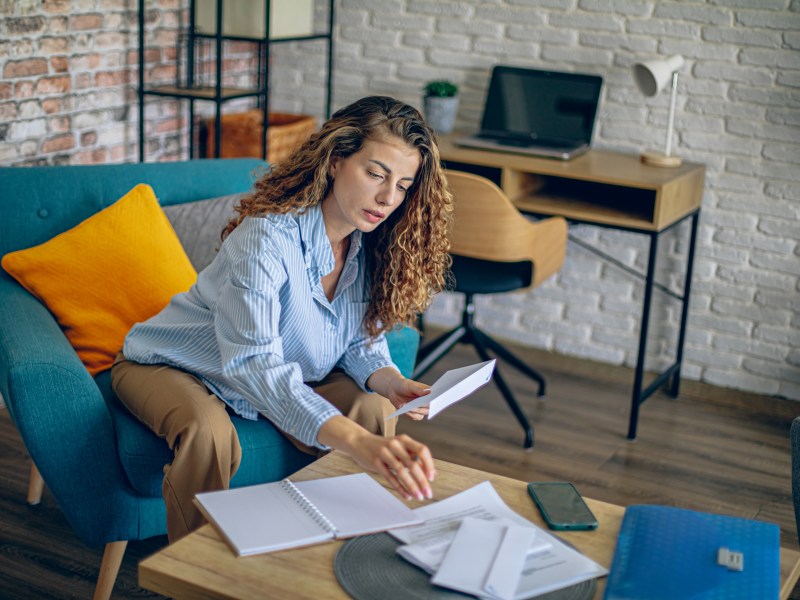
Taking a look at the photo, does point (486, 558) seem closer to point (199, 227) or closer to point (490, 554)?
point (490, 554)

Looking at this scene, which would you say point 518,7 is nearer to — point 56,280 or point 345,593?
point 56,280

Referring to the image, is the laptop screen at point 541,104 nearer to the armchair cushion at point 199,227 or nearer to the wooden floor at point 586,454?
the wooden floor at point 586,454

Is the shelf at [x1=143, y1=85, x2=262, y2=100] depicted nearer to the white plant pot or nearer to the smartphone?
the white plant pot

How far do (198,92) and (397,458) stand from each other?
6.69ft

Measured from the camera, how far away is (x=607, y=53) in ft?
10.9

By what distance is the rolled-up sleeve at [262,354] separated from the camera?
1599mm

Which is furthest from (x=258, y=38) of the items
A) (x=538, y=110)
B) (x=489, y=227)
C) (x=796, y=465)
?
(x=796, y=465)

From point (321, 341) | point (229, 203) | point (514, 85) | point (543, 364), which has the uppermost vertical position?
point (514, 85)

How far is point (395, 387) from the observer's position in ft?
6.23

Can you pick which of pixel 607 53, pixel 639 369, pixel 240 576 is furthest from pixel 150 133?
pixel 240 576

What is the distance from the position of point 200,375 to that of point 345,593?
0.74m

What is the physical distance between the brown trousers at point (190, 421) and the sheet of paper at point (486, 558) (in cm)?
53

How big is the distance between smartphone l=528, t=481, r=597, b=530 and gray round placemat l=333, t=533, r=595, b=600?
0.52 ft

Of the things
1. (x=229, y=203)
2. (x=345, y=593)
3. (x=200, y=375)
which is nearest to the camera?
(x=345, y=593)
